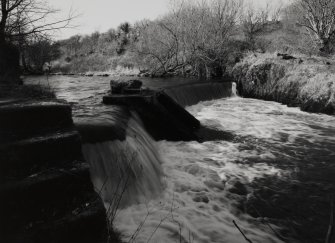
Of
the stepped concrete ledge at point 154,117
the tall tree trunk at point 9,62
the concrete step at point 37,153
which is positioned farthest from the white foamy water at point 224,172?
the tall tree trunk at point 9,62

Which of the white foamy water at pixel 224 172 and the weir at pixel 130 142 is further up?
the weir at pixel 130 142

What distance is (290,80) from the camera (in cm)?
1366

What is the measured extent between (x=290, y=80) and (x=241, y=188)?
994 cm

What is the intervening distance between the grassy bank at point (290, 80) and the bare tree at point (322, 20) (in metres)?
5.66

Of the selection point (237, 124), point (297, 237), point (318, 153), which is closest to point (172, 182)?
point (297, 237)

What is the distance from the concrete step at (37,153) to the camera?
2.99 meters

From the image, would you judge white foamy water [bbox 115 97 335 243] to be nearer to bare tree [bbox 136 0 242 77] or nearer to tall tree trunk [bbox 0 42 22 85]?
tall tree trunk [bbox 0 42 22 85]

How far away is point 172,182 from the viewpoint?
5715 mm

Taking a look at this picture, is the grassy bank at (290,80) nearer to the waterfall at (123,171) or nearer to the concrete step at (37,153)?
the waterfall at (123,171)

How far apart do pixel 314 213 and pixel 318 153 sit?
3073 millimetres

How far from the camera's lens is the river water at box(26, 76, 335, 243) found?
4.12m

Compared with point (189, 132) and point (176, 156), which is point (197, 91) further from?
point (176, 156)

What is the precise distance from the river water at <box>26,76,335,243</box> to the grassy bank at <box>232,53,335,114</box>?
2.31 m

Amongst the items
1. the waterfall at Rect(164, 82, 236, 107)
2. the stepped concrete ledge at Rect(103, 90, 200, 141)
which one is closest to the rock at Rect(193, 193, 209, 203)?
the stepped concrete ledge at Rect(103, 90, 200, 141)
